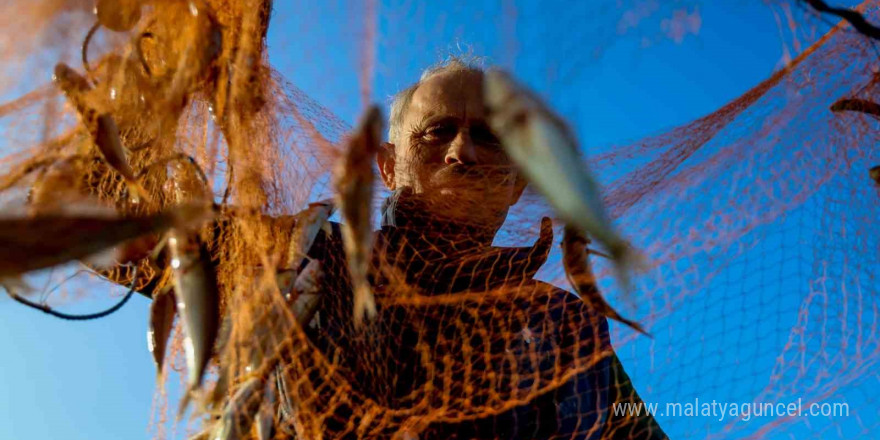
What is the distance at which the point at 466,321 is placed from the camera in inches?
75.4

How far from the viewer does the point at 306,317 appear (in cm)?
154

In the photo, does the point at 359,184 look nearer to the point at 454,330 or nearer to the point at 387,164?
the point at 454,330

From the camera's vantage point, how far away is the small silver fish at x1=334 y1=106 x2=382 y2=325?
44.4 inches

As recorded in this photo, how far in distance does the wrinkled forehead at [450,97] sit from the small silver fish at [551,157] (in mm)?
763

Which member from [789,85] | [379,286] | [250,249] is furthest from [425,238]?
[789,85]

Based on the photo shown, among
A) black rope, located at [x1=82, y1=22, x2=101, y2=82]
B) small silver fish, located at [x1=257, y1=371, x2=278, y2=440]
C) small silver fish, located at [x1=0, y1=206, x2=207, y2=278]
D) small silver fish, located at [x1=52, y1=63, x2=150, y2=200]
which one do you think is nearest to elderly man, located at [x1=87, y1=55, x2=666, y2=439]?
small silver fish, located at [x1=257, y1=371, x2=278, y2=440]

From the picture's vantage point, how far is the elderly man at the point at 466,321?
1.79m

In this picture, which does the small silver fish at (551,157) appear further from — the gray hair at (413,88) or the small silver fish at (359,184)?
the gray hair at (413,88)

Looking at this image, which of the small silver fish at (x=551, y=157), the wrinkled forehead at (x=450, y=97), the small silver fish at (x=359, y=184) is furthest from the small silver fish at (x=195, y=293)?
the wrinkled forehead at (x=450, y=97)

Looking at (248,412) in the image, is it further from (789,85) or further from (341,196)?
(789,85)

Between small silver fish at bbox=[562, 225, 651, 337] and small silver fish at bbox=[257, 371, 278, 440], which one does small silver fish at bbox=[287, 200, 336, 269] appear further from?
small silver fish at bbox=[562, 225, 651, 337]

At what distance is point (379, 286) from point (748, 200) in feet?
3.22

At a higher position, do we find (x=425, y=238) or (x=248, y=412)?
(x=425, y=238)

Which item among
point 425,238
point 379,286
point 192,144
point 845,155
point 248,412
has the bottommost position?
point 248,412
